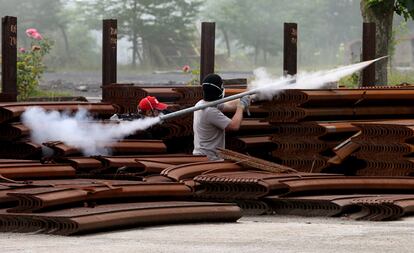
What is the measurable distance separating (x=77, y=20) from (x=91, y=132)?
218 feet

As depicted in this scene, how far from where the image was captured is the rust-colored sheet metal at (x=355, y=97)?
17.7 meters

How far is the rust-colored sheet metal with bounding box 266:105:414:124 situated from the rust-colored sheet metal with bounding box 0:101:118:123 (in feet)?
7.37

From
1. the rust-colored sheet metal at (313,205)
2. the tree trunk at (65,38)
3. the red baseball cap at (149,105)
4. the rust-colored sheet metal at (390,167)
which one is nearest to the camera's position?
the rust-colored sheet metal at (313,205)

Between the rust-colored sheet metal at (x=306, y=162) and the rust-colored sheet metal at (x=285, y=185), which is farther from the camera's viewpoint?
the rust-colored sheet metal at (x=306, y=162)

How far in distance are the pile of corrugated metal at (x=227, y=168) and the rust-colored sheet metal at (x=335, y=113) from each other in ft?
0.05

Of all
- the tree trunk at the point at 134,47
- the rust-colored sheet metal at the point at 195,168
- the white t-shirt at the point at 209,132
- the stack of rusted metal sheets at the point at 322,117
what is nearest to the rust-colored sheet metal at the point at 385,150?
the stack of rusted metal sheets at the point at 322,117

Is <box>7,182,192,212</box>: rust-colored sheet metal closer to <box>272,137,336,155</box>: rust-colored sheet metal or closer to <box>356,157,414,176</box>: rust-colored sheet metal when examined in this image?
<box>356,157,414,176</box>: rust-colored sheet metal

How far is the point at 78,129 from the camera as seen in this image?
54.3 feet

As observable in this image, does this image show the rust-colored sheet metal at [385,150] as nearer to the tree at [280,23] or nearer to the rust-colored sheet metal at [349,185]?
the rust-colored sheet metal at [349,185]

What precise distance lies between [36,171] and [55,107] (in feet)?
10.2

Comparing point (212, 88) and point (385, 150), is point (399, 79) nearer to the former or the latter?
point (385, 150)

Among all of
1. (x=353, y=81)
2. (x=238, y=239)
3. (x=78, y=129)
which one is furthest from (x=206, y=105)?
(x=353, y=81)

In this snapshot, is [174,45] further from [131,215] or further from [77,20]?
[131,215]

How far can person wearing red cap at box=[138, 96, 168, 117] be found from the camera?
674 inches
